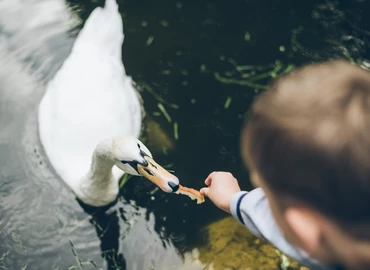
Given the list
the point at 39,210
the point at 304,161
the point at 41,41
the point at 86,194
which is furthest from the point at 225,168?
the point at 304,161

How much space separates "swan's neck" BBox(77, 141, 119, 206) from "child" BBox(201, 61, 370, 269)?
116 cm

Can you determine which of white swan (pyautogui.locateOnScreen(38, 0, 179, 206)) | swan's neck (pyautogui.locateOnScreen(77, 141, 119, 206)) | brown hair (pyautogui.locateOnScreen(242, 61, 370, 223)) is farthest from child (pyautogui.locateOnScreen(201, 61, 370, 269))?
white swan (pyautogui.locateOnScreen(38, 0, 179, 206))

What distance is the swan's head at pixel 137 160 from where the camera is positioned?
205 centimetres

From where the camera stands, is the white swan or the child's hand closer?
the child's hand

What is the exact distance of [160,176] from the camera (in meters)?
2.04

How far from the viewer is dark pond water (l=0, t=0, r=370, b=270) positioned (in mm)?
2604

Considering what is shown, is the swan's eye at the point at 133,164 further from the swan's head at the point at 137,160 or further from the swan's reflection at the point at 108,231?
the swan's reflection at the point at 108,231

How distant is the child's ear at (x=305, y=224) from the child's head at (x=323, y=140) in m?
0.02

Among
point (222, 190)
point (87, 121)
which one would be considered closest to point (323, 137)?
point (222, 190)

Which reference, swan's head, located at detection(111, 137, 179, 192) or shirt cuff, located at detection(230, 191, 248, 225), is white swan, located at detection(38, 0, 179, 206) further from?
shirt cuff, located at detection(230, 191, 248, 225)

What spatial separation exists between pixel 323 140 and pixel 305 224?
0.73ft

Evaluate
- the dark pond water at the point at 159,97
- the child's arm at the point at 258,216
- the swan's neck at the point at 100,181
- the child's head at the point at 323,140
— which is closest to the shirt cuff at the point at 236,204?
the child's arm at the point at 258,216

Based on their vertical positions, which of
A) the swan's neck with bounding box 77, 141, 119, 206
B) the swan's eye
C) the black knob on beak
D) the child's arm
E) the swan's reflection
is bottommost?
the swan's reflection

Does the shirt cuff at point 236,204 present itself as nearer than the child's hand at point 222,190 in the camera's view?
Yes
